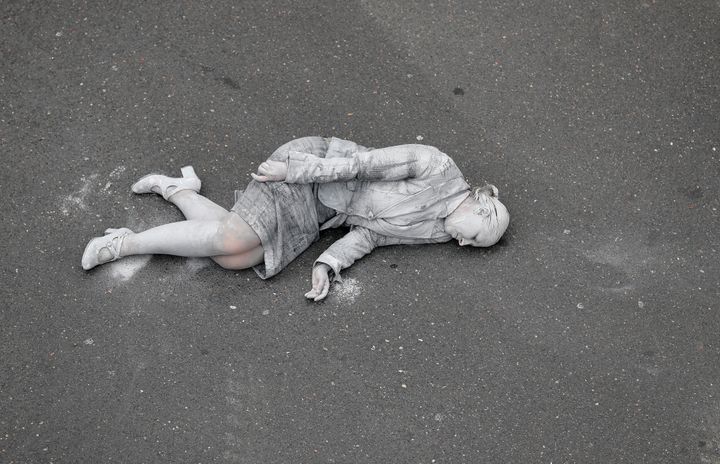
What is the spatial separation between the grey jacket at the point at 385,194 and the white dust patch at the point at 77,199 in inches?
56.0

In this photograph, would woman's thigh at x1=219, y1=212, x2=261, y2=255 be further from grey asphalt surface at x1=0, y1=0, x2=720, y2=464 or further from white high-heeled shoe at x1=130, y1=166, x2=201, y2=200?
white high-heeled shoe at x1=130, y1=166, x2=201, y2=200

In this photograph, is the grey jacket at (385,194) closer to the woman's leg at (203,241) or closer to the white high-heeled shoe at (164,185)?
the woman's leg at (203,241)

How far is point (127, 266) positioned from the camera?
4.30 m

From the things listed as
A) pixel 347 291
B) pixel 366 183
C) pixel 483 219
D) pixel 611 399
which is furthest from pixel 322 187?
pixel 611 399

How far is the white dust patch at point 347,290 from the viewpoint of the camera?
4355mm

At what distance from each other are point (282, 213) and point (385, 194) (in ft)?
1.98

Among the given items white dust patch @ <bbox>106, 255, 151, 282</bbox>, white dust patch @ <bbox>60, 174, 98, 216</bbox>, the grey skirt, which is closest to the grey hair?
the grey skirt

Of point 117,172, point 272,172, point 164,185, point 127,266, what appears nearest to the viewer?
point 272,172

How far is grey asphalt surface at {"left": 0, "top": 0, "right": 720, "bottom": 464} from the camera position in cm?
399

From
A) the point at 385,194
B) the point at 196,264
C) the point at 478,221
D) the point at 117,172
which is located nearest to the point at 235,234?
the point at 196,264

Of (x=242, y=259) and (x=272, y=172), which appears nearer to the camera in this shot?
(x=272, y=172)

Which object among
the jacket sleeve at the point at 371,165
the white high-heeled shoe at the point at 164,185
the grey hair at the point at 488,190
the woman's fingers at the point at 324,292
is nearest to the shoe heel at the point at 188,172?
the white high-heeled shoe at the point at 164,185

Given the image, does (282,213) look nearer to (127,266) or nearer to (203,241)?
(203,241)

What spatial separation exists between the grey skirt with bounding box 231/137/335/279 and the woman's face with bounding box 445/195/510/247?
732 millimetres
